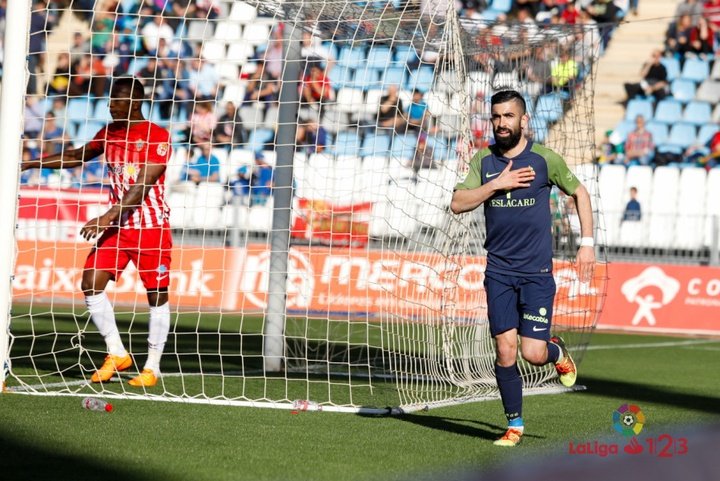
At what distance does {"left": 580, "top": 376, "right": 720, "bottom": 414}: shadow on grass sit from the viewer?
7.73m

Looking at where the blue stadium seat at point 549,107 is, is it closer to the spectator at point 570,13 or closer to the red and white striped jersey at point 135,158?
the red and white striped jersey at point 135,158

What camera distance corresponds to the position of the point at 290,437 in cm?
545

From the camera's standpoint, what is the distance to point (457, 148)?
760 cm

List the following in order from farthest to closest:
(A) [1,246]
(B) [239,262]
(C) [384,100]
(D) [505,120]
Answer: (C) [384,100] → (B) [239,262] → (A) [1,246] → (D) [505,120]

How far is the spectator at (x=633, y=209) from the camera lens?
16656mm

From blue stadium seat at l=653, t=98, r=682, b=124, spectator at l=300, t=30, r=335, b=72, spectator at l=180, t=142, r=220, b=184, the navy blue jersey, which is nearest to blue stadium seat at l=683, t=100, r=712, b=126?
blue stadium seat at l=653, t=98, r=682, b=124

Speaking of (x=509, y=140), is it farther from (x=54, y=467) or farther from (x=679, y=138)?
(x=679, y=138)

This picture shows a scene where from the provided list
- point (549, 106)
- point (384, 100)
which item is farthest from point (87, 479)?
point (384, 100)

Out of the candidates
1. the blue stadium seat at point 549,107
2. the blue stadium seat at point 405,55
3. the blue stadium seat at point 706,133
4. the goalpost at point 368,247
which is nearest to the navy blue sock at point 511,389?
the goalpost at point 368,247

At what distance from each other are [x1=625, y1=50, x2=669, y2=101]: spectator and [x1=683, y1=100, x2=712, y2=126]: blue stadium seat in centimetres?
62

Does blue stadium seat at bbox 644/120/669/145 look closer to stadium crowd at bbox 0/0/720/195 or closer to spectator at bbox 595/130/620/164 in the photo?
stadium crowd at bbox 0/0/720/195

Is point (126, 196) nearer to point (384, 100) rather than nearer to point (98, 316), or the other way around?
point (98, 316)

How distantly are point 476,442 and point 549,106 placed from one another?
191 inches

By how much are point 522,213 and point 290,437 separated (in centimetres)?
169
